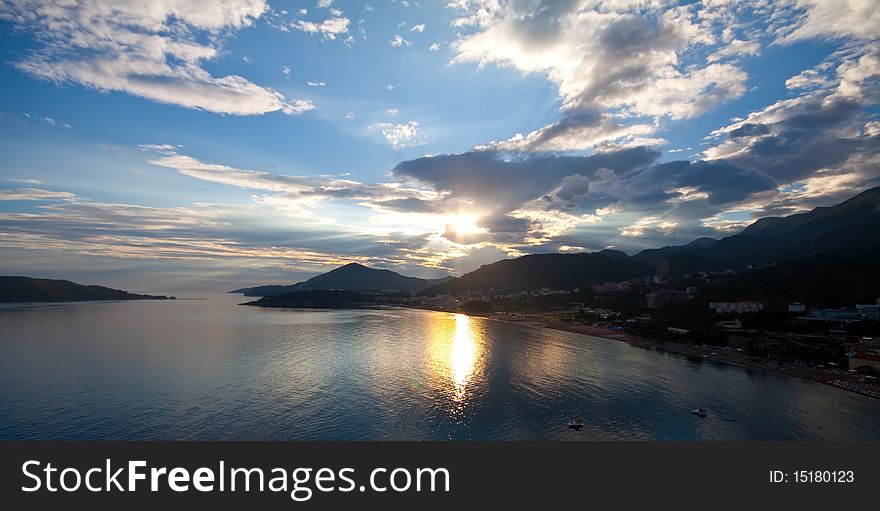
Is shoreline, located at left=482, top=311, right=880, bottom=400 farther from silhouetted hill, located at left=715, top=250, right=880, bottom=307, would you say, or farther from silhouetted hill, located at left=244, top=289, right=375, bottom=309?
silhouetted hill, located at left=244, top=289, right=375, bottom=309

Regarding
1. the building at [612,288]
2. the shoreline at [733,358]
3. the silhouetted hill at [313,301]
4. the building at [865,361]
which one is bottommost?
the shoreline at [733,358]

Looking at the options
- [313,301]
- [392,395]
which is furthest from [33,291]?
[392,395]

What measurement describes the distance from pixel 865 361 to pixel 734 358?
12.7 meters

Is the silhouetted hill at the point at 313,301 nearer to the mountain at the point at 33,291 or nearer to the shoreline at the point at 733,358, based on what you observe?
the mountain at the point at 33,291

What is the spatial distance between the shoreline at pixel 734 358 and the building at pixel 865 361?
199cm

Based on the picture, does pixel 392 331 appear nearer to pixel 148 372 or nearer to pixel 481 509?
pixel 148 372

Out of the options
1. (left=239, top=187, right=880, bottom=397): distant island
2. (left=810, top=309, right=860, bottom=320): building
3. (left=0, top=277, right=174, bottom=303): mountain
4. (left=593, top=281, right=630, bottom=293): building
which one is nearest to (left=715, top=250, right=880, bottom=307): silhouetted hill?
(left=239, top=187, right=880, bottom=397): distant island

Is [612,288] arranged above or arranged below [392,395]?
above

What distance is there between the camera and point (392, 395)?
35.1 metres

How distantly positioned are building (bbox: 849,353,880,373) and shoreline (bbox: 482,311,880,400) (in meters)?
1.99

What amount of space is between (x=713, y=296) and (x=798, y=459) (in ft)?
345

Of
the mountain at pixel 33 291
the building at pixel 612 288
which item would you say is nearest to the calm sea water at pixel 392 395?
the building at pixel 612 288

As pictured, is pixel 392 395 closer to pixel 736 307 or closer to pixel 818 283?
pixel 736 307

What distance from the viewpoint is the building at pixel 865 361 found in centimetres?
4269
